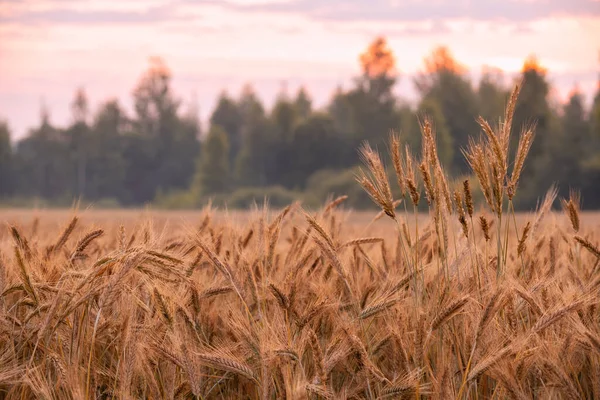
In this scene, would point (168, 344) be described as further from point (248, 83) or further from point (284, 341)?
point (248, 83)

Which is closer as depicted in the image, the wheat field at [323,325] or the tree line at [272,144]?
the wheat field at [323,325]

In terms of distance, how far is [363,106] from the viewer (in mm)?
65750

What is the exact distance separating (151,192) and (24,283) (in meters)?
74.8

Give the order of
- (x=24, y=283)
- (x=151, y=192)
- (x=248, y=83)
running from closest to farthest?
(x=24, y=283)
(x=151, y=192)
(x=248, y=83)

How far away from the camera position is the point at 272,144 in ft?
219

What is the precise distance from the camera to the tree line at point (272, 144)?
51781mm

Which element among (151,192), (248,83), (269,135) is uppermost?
(248,83)

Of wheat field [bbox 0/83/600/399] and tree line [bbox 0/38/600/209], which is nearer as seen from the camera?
wheat field [bbox 0/83/600/399]

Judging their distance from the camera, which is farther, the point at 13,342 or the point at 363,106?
the point at 363,106

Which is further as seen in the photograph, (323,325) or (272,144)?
(272,144)

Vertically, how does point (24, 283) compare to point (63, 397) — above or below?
above

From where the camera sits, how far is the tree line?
5178cm

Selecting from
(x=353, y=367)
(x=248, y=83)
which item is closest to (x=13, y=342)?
(x=353, y=367)

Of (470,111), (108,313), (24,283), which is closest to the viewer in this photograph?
(24,283)
